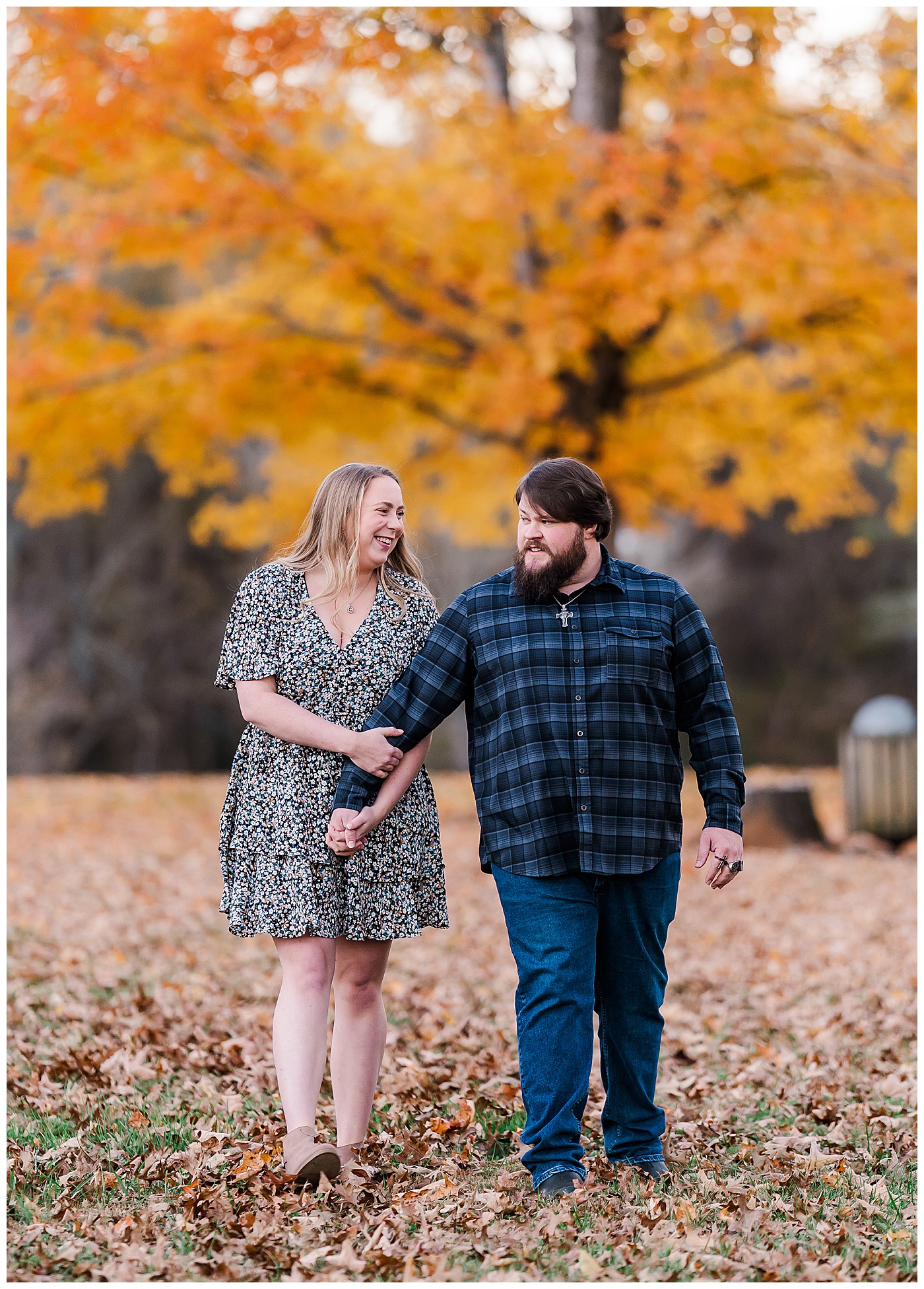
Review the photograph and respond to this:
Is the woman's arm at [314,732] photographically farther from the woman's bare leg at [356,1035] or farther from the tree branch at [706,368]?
the tree branch at [706,368]

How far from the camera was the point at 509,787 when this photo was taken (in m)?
3.19

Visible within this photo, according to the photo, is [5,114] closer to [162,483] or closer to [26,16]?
[26,16]

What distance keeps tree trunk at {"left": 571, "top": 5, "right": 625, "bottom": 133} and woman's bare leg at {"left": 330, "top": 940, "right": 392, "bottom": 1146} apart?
7.69 meters

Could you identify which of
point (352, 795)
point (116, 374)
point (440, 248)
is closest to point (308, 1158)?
point (352, 795)

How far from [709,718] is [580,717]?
36 centimetres

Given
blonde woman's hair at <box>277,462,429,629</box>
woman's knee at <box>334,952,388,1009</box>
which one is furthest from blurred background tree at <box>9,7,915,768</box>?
woman's knee at <box>334,952,388,1009</box>

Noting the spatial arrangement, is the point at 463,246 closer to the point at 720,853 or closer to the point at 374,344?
the point at 374,344

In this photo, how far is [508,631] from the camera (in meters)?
3.24

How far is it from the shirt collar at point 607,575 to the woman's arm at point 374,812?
511mm

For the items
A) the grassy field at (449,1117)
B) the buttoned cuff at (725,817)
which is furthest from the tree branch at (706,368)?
the buttoned cuff at (725,817)

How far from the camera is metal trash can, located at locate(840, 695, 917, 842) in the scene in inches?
416

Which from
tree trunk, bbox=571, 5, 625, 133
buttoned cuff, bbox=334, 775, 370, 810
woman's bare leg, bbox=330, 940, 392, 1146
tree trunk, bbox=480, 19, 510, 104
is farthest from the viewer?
tree trunk, bbox=480, 19, 510, 104

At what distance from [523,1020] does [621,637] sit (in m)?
1.01

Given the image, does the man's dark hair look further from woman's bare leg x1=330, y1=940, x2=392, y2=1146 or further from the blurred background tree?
the blurred background tree
